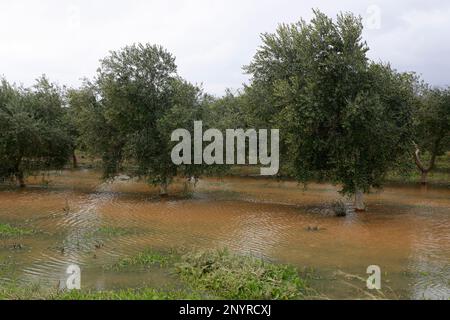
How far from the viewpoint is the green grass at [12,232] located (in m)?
21.1

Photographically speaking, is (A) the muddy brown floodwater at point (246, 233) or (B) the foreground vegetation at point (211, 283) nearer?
(B) the foreground vegetation at point (211, 283)

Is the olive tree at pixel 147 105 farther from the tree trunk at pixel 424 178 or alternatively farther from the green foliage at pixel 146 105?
the tree trunk at pixel 424 178

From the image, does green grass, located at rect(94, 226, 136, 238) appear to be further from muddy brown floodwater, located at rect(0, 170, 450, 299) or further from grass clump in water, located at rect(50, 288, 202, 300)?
grass clump in water, located at rect(50, 288, 202, 300)

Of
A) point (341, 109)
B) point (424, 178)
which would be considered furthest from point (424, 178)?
point (341, 109)

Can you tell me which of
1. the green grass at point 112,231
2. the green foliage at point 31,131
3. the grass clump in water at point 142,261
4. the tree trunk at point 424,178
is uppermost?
the green foliage at point 31,131

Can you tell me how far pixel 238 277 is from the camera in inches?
534

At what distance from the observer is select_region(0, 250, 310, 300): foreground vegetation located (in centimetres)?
1203

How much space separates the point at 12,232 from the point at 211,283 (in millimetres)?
12454

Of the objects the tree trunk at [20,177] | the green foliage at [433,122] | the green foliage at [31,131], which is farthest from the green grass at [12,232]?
the green foliage at [433,122]

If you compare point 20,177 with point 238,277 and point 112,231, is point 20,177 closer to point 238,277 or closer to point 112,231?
point 112,231

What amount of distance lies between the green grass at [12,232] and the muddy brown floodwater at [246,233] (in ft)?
2.27

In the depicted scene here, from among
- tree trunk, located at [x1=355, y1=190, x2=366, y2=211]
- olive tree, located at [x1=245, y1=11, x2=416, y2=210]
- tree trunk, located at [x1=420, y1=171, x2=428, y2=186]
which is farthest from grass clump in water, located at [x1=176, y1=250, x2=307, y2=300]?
tree trunk, located at [x1=420, y1=171, x2=428, y2=186]

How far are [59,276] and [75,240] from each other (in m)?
5.40
